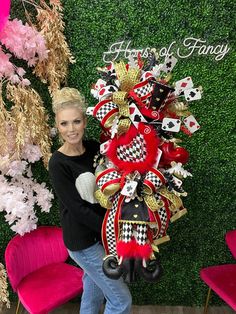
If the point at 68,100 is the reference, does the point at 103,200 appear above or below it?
below

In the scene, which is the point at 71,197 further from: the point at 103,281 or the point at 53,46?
the point at 53,46

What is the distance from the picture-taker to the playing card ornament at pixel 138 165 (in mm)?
1855

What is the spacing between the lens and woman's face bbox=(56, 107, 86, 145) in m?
2.04

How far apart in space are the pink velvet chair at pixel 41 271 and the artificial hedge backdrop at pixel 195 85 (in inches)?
8.7

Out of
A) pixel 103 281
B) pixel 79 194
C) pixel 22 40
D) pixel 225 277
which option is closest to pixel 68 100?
pixel 79 194

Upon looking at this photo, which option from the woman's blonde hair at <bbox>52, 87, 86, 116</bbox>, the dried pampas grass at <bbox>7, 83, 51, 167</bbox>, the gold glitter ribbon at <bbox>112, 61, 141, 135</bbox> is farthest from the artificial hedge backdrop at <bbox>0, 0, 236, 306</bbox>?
the gold glitter ribbon at <bbox>112, 61, 141, 135</bbox>

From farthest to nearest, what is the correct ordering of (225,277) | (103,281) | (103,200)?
1. (225,277)
2. (103,281)
3. (103,200)

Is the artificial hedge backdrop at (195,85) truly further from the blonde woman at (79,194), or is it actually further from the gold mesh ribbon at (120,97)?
the gold mesh ribbon at (120,97)

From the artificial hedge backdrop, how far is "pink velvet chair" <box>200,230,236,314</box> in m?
0.23

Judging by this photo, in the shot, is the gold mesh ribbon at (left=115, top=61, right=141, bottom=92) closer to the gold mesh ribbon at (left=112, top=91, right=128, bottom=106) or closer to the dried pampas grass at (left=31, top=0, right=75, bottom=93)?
the gold mesh ribbon at (left=112, top=91, right=128, bottom=106)

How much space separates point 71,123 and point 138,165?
404 mm

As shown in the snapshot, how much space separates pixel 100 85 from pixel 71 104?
0.17 meters

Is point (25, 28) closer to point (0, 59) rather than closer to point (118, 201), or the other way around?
point (0, 59)

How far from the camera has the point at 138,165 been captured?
1885mm
